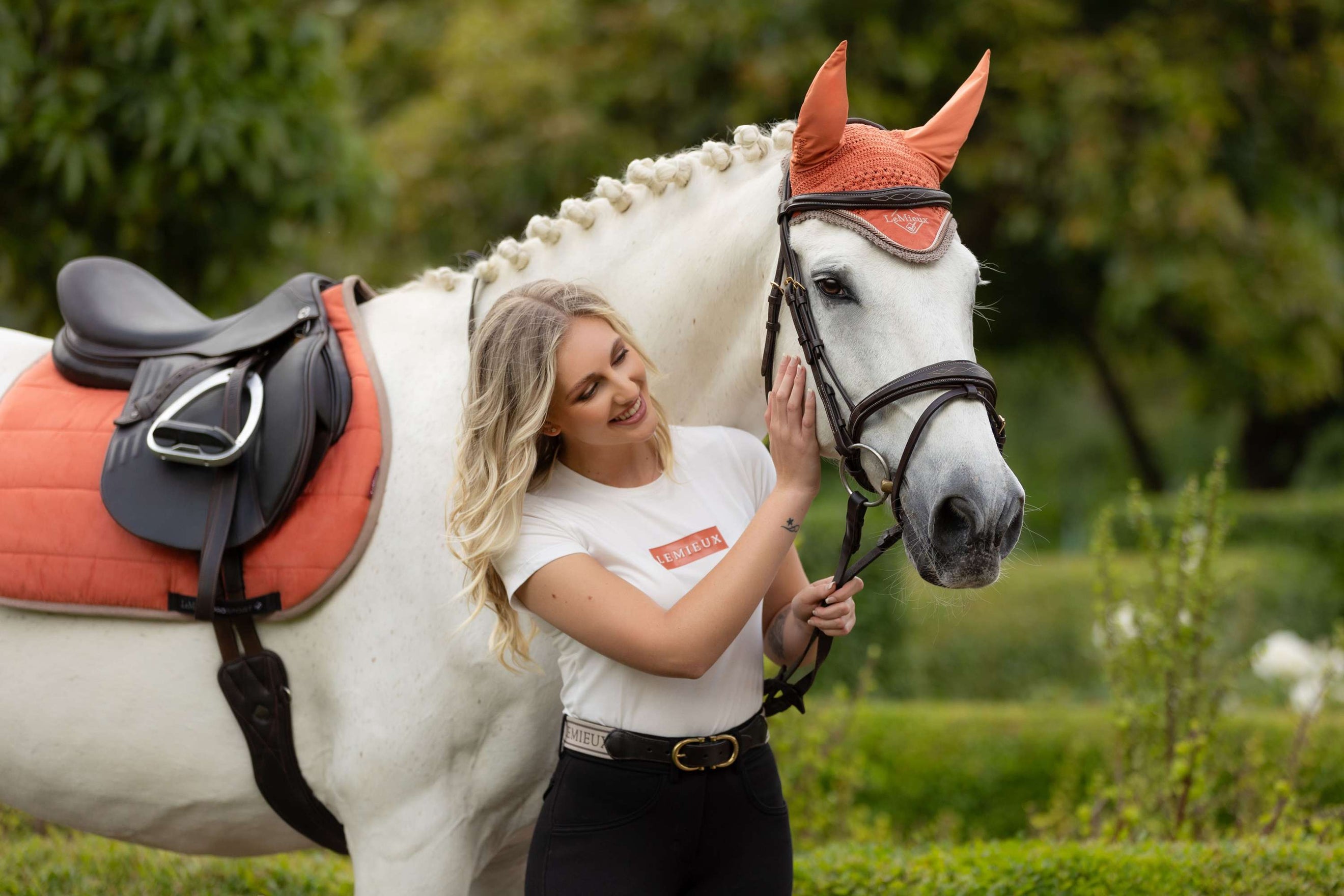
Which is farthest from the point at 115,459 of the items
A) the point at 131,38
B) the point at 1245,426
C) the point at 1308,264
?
the point at 1245,426

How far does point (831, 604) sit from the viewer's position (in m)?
1.90

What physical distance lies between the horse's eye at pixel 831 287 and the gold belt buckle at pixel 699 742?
73 centimetres

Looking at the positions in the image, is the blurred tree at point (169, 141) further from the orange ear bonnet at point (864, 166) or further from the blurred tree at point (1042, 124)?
the blurred tree at point (1042, 124)

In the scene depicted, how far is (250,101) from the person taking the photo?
15.4 ft

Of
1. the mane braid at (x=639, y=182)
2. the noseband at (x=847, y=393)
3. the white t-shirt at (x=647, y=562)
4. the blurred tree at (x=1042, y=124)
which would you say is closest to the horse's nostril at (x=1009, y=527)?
the noseband at (x=847, y=393)

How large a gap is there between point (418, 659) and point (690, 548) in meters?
0.54

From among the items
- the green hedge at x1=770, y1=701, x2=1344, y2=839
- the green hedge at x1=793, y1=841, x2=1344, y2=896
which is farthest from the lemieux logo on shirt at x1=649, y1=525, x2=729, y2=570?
the green hedge at x1=770, y1=701, x2=1344, y2=839

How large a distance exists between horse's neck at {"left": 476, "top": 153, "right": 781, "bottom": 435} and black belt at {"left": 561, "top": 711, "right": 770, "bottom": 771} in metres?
0.63

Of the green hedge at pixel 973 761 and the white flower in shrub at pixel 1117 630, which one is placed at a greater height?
the white flower in shrub at pixel 1117 630

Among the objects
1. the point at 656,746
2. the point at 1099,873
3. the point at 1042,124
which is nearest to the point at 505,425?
the point at 656,746

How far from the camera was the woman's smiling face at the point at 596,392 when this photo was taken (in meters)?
1.80

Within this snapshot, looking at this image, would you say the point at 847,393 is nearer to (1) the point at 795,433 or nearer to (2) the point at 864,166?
(1) the point at 795,433

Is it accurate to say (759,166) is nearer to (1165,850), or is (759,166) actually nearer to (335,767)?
(335,767)

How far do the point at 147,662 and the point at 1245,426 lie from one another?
13968 mm
